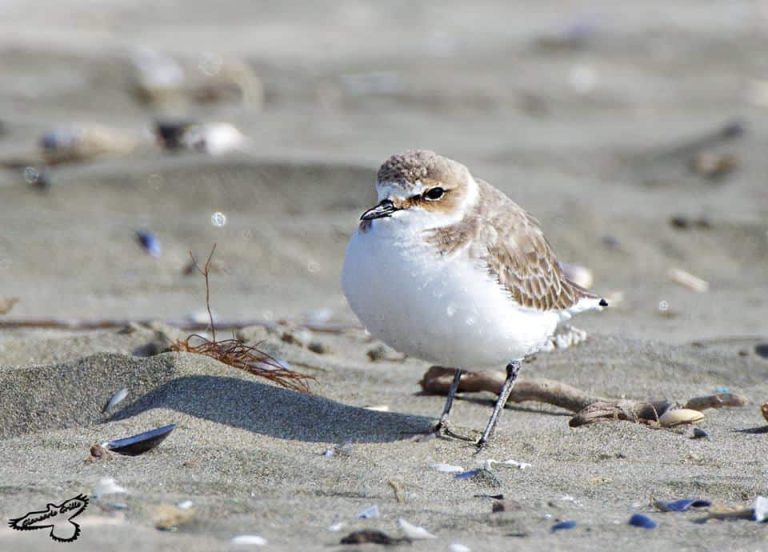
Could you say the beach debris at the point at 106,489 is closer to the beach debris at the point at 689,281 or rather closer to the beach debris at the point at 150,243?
the beach debris at the point at 150,243

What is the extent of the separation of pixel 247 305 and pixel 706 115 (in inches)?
235

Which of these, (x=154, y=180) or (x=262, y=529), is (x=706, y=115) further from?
(x=262, y=529)

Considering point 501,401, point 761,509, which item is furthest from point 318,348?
point 761,509

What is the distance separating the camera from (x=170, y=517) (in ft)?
11.8

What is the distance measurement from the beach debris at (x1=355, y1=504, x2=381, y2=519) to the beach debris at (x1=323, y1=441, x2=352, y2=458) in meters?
0.65

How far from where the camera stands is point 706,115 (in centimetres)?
1164

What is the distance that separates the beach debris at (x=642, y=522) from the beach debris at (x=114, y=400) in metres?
2.01

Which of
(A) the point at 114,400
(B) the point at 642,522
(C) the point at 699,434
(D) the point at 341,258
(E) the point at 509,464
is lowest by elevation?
(D) the point at 341,258

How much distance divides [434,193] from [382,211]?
25cm

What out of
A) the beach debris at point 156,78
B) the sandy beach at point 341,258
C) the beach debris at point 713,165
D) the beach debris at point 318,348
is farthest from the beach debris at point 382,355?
the beach debris at point 156,78

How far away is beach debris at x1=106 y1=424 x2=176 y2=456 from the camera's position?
171 inches

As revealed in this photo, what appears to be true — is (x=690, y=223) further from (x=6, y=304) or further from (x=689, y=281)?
(x=6, y=304)

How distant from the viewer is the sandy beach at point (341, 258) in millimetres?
4055

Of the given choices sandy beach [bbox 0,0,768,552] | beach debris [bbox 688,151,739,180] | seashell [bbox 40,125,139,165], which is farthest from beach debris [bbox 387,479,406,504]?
beach debris [bbox 688,151,739,180]
